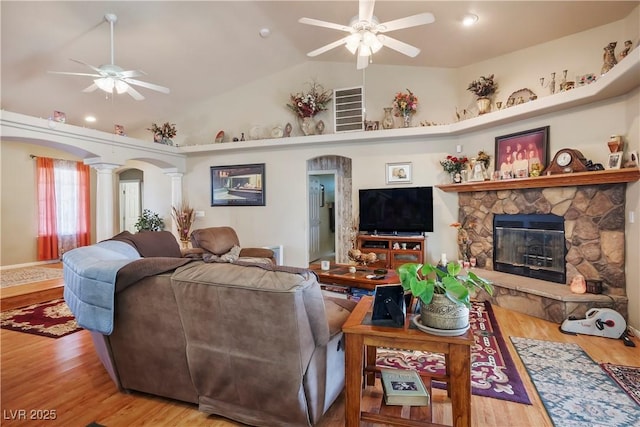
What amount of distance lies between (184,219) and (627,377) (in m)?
6.66

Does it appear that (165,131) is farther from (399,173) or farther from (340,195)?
(399,173)

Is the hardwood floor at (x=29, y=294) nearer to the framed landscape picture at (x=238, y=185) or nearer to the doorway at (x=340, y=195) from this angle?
the framed landscape picture at (x=238, y=185)

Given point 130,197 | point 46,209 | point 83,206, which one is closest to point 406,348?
point 46,209

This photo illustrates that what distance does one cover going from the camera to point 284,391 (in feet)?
5.30

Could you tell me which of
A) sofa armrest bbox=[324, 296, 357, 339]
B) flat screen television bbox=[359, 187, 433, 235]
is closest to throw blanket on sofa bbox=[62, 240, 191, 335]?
sofa armrest bbox=[324, 296, 357, 339]

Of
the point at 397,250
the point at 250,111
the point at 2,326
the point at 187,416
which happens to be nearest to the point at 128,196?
the point at 250,111

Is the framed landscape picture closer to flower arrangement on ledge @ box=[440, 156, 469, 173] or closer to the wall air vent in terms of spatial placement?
the wall air vent

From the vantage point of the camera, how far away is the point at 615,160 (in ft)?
10.4

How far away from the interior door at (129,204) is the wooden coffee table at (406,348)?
25.8 ft

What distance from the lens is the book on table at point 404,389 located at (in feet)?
5.43

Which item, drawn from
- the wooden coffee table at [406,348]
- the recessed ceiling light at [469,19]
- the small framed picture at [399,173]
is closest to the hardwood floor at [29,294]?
the wooden coffee table at [406,348]

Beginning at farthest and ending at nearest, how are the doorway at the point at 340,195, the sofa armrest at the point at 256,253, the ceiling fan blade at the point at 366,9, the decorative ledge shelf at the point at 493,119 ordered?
the doorway at the point at 340,195 < the sofa armrest at the point at 256,253 < the decorative ledge shelf at the point at 493,119 < the ceiling fan blade at the point at 366,9

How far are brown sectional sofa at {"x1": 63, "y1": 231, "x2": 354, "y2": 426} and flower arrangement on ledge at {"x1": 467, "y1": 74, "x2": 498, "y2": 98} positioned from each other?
13.0 ft

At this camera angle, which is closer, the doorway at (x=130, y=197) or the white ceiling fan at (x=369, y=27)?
the white ceiling fan at (x=369, y=27)
